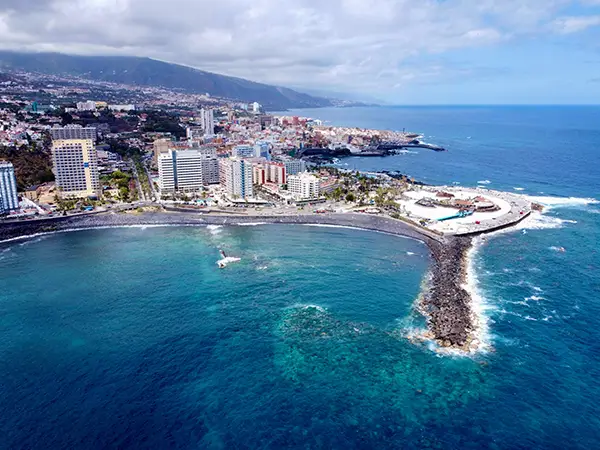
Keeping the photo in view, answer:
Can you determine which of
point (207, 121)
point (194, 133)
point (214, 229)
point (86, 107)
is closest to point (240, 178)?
point (214, 229)

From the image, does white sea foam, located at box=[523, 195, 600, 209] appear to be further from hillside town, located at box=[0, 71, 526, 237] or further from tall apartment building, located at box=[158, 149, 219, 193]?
tall apartment building, located at box=[158, 149, 219, 193]

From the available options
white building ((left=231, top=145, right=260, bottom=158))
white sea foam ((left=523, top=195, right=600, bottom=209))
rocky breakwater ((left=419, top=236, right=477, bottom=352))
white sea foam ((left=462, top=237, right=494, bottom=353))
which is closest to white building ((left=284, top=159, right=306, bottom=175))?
white building ((left=231, top=145, right=260, bottom=158))

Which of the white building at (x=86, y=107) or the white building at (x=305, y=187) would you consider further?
the white building at (x=86, y=107)

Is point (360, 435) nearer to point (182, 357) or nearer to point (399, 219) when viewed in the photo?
point (182, 357)

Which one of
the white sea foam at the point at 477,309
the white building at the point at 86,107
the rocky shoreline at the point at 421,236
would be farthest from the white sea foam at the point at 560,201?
the white building at the point at 86,107

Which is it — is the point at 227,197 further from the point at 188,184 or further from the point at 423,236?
the point at 423,236

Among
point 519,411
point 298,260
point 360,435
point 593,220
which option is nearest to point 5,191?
point 298,260

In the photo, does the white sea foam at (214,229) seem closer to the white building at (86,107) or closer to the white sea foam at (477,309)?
the white sea foam at (477,309)
